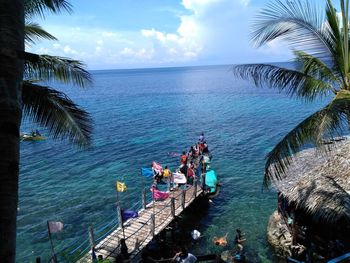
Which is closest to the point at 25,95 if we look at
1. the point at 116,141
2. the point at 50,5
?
the point at 50,5

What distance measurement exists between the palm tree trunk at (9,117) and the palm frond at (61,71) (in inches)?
201

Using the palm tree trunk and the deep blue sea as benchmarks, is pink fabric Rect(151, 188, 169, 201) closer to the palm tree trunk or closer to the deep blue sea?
the deep blue sea

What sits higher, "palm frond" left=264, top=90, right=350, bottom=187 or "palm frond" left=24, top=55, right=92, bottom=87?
"palm frond" left=24, top=55, right=92, bottom=87

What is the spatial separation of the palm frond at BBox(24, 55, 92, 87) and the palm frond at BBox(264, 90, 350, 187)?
5249 mm

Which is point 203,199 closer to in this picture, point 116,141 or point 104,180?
point 104,180

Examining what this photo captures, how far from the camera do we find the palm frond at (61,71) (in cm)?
779

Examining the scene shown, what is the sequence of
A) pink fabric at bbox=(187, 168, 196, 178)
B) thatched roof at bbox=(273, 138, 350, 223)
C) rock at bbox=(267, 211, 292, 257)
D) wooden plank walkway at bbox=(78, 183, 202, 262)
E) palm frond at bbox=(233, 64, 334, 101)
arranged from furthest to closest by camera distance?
pink fabric at bbox=(187, 168, 196, 178)
rock at bbox=(267, 211, 292, 257)
wooden plank walkway at bbox=(78, 183, 202, 262)
thatched roof at bbox=(273, 138, 350, 223)
palm frond at bbox=(233, 64, 334, 101)

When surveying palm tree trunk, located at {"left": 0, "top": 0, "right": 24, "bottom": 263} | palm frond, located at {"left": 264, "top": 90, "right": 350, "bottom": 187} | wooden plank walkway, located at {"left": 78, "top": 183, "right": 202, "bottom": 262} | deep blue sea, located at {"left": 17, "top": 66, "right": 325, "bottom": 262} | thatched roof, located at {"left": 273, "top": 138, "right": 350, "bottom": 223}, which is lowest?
deep blue sea, located at {"left": 17, "top": 66, "right": 325, "bottom": 262}

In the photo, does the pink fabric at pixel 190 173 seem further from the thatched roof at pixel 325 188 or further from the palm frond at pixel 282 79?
the palm frond at pixel 282 79

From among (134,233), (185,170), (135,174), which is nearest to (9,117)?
(134,233)

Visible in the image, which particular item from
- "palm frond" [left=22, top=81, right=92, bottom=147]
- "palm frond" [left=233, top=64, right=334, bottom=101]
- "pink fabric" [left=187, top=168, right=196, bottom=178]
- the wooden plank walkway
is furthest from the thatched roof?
"palm frond" [left=22, top=81, right=92, bottom=147]

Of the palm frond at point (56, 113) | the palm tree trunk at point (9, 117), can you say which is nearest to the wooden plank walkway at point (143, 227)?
the palm frond at point (56, 113)

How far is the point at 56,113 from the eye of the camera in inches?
303

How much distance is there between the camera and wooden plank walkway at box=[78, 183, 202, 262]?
15.1 m
